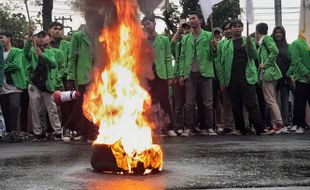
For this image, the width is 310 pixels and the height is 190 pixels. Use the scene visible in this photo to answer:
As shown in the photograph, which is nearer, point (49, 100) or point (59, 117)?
point (49, 100)

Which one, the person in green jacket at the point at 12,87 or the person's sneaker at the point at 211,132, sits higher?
the person in green jacket at the point at 12,87

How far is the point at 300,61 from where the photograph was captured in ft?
41.2

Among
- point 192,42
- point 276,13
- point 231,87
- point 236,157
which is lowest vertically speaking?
point 236,157

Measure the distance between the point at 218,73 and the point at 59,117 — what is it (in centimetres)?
328

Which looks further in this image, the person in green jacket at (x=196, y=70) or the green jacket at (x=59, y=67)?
the green jacket at (x=59, y=67)

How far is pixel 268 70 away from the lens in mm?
12492

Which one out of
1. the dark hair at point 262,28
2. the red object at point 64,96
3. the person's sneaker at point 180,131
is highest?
the dark hair at point 262,28

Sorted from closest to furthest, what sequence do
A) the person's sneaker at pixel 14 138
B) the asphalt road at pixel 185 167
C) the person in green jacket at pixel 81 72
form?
the asphalt road at pixel 185 167, the person in green jacket at pixel 81 72, the person's sneaker at pixel 14 138

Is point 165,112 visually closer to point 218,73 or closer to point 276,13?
point 218,73

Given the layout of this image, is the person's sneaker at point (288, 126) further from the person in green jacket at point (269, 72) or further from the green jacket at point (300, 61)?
the green jacket at point (300, 61)

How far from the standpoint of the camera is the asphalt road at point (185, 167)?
19.3ft

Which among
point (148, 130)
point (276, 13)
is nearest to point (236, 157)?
point (148, 130)

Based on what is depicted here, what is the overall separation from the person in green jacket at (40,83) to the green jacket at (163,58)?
1.93 m

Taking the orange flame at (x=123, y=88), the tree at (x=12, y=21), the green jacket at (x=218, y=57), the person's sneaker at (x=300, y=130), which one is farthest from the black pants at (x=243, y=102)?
the tree at (x=12, y=21)
